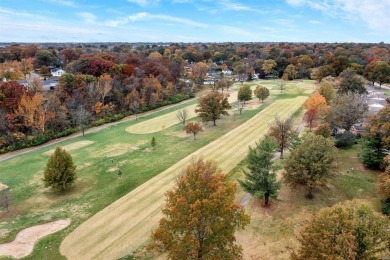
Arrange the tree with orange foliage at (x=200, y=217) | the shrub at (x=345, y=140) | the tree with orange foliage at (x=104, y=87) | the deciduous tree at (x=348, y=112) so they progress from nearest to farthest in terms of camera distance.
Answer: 1. the tree with orange foliage at (x=200, y=217)
2. the shrub at (x=345, y=140)
3. the deciduous tree at (x=348, y=112)
4. the tree with orange foliage at (x=104, y=87)

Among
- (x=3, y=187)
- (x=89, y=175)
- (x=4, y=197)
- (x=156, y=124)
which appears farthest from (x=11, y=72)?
(x=4, y=197)

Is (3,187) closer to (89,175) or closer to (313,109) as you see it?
(89,175)

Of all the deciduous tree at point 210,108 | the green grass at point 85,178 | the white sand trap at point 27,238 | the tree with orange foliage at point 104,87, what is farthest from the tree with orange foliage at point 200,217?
the tree with orange foliage at point 104,87

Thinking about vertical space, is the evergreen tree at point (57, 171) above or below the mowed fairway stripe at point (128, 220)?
above

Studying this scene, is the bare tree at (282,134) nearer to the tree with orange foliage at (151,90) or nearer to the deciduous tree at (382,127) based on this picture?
the deciduous tree at (382,127)

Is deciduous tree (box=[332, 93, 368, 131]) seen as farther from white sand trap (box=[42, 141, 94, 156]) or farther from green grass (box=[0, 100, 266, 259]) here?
white sand trap (box=[42, 141, 94, 156])

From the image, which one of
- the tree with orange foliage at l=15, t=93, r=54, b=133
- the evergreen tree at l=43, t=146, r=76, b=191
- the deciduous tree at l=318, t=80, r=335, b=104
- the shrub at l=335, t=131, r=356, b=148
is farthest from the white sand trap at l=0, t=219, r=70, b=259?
the deciduous tree at l=318, t=80, r=335, b=104
